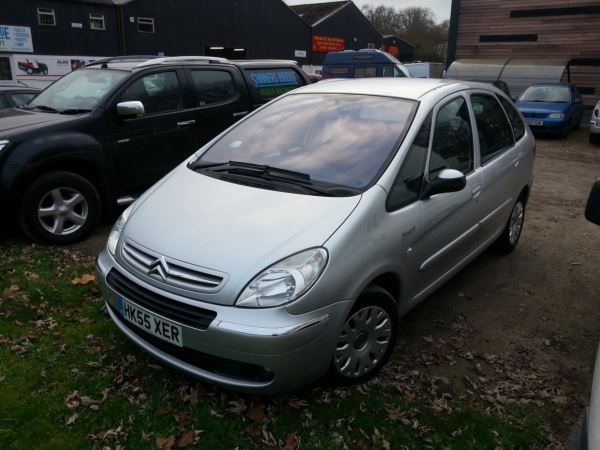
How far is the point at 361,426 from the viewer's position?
2.72 m

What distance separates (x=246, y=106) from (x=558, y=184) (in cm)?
560

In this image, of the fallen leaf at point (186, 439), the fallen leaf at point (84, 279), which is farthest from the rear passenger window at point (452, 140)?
the fallen leaf at point (84, 279)

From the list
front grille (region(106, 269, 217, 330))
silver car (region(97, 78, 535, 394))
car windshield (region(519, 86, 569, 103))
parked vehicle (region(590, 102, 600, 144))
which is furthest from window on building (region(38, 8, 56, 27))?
front grille (region(106, 269, 217, 330))

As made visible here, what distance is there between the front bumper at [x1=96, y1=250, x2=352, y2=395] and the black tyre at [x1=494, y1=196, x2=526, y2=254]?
2.97 metres

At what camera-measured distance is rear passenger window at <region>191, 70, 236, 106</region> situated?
6176 mm

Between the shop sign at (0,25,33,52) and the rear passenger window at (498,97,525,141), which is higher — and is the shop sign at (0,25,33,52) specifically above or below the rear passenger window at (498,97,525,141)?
above

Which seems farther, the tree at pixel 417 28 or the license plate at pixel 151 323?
the tree at pixel 417 28

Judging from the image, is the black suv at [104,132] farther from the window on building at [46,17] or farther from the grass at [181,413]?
the window on building at [46,17]

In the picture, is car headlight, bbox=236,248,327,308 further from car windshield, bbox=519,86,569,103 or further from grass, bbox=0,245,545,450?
car windshield, bbox=519,86,569,103

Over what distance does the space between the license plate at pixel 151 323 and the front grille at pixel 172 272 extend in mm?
198

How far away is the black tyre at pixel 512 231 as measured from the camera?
4.95m

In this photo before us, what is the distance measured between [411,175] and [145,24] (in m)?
28.1

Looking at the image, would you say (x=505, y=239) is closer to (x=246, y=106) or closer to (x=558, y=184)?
(x=246, y=106)

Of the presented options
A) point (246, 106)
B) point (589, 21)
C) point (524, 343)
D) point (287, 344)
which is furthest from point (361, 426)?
point (589, 21)
